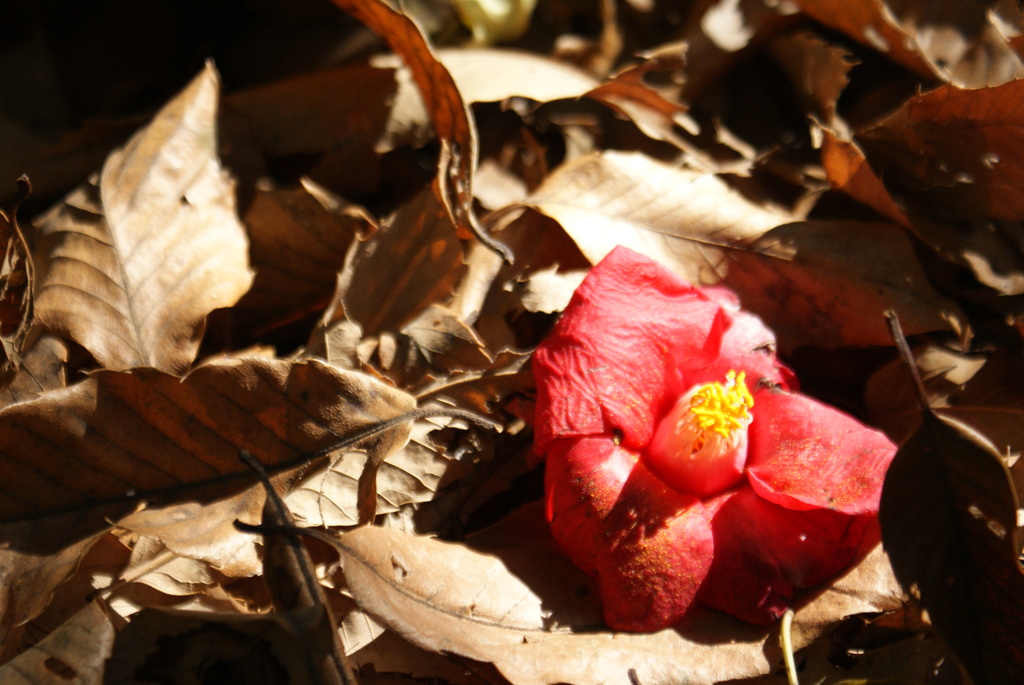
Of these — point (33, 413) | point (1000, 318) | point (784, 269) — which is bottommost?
point (1000, 318)

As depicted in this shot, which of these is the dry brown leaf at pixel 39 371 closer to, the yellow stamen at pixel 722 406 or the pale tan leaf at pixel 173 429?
the pale tan leaf at pixel 173 429

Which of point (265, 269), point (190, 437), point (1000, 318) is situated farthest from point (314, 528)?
point (1000, 318)

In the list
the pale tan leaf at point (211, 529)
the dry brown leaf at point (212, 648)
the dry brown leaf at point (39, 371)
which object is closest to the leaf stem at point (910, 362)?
the dry brown leaf at point (212, 648)

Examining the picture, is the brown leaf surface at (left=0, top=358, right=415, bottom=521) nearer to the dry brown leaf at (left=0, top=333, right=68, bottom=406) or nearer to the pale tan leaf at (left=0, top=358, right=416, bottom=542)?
the pale tan leaf at (left=0, top=358, right=416, bottom=542)

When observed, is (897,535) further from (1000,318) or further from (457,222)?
(457,222)

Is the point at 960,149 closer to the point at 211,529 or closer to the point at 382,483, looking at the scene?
the point at 382,483

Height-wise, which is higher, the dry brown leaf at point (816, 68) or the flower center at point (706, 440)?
the dry brown leaf at point (816, 68)

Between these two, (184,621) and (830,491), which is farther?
(830,491)
